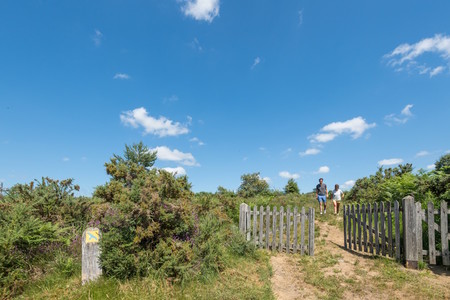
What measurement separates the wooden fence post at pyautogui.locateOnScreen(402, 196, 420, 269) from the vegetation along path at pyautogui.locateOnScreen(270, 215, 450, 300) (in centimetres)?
27

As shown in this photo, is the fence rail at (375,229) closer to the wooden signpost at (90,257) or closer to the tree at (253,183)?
the wooden signpost at (90,257)

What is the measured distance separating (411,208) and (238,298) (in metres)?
5.40

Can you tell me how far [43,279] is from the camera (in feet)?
17.3

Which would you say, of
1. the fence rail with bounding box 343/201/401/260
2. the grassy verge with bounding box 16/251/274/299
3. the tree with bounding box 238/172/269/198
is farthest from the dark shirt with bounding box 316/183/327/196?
the tree with bounding box 238/172/269/198

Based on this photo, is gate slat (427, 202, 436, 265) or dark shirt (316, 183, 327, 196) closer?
gate slat (427, 202, 436, 265)

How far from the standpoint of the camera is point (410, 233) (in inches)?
270

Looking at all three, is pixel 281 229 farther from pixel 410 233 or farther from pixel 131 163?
pixel 131 163

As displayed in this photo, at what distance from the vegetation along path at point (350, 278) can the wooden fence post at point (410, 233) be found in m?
0.27

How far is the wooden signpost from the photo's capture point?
5145mm

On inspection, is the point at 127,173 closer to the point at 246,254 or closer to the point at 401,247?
the point at 246,254

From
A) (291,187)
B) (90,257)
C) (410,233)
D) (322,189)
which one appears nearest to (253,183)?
(291,187)

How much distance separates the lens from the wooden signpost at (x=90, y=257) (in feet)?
16.9

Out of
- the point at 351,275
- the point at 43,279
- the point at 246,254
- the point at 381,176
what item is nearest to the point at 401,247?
the point at 351,275

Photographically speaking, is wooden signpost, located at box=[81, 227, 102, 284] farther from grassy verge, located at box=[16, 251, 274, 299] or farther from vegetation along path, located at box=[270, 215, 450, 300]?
vegetation along path, located at box=[270, 215, 450, 300]
